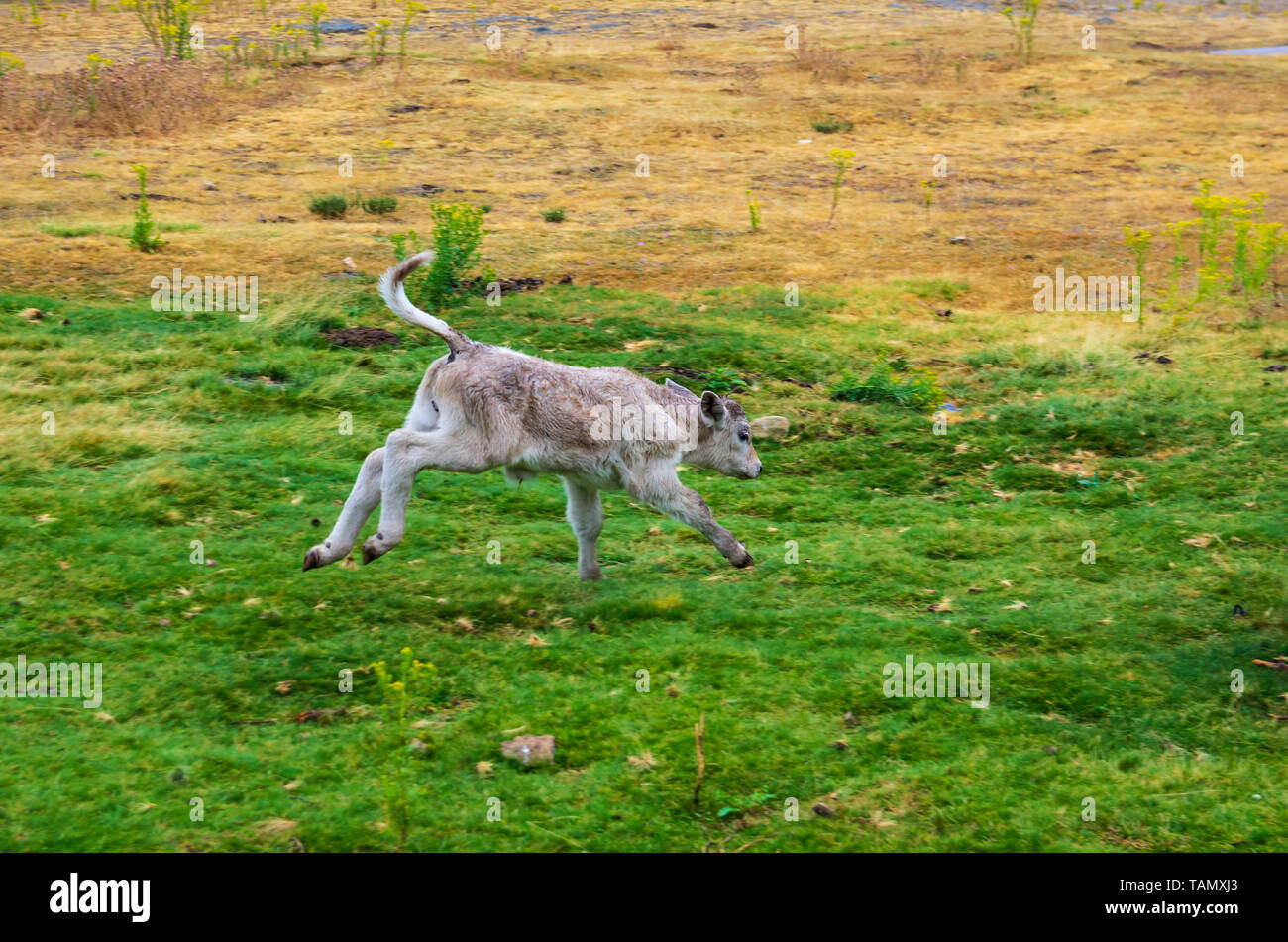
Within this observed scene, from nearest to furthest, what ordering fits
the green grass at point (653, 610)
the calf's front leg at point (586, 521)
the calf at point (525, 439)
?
the green grass at point (653, 610), the calf at point (525, 439), the calf's front leg at point (586, 521)

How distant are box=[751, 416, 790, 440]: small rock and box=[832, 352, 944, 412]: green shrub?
106cm

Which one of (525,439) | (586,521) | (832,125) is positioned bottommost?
(586,521)

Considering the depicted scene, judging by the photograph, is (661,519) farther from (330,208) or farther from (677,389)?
(330,208)

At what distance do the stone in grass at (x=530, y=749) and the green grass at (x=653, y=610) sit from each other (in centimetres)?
7

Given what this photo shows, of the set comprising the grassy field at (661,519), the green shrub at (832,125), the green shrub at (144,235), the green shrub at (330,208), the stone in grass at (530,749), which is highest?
the green shrub at (832,125)

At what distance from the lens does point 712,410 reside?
843 cm

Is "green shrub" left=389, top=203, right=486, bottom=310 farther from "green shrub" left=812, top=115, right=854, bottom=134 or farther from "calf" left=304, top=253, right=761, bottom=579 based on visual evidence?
"green shrub" left=812, top=115, right=854, bottom=134

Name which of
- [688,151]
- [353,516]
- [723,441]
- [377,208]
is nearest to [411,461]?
[353,516]

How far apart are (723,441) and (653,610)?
1585 millimetres

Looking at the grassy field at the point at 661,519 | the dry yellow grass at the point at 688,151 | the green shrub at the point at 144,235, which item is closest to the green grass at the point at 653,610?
the grassy field at the point at 661,519

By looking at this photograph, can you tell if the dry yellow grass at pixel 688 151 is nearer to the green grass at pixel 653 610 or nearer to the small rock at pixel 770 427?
the green grass at pixel 653 610

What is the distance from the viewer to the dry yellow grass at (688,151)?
14828 millimetres

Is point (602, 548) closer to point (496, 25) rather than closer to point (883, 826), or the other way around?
point (883, 826)

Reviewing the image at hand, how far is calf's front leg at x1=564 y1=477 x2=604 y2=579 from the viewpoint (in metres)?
7.95
